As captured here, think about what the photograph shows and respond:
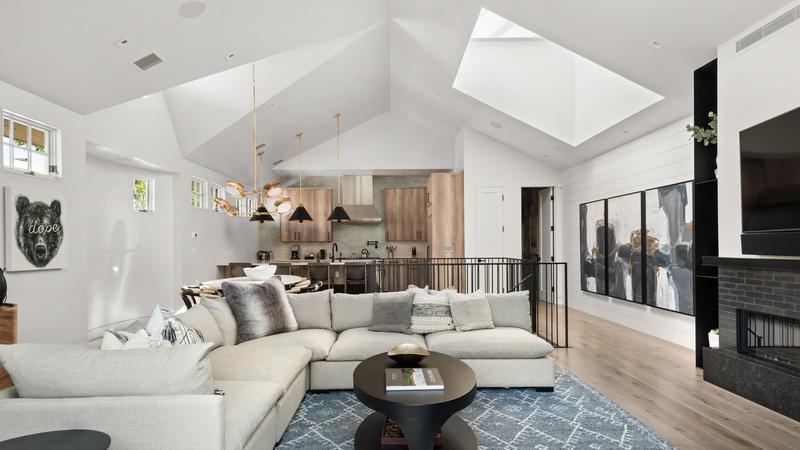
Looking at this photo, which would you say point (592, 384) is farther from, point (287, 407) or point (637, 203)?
point (637, 203)

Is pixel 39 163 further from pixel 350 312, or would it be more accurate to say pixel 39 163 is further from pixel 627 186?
pixel 627 186

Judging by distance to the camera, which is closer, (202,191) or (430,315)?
(430,315)

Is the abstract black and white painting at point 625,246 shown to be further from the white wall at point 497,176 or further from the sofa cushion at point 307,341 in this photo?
the sofa cushion at point 307,341

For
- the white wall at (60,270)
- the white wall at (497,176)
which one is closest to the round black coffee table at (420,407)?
the white wall at (60,270)

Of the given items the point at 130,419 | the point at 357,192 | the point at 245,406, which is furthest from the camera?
the point at 357,192

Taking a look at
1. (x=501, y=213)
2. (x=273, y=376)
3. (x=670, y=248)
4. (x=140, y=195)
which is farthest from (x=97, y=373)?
(x=501, y=213)

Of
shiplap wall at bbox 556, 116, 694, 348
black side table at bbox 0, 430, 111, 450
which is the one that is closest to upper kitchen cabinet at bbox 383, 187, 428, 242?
shiplap wall at bbox 556, 116, 694, 348

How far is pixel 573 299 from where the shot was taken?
7875mm

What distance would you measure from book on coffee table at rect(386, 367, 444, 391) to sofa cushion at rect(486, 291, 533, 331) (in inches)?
61.3

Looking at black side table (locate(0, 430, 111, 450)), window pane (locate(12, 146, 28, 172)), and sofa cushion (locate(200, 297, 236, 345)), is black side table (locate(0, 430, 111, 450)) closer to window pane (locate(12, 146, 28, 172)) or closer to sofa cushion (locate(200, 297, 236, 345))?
sofa cushion (locate(200, 297, 236, 345))

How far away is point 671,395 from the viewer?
3.46 meters

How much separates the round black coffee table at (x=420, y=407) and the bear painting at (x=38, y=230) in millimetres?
3195

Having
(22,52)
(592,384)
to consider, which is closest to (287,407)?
(592,384)

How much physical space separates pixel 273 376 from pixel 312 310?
1.46 meters
